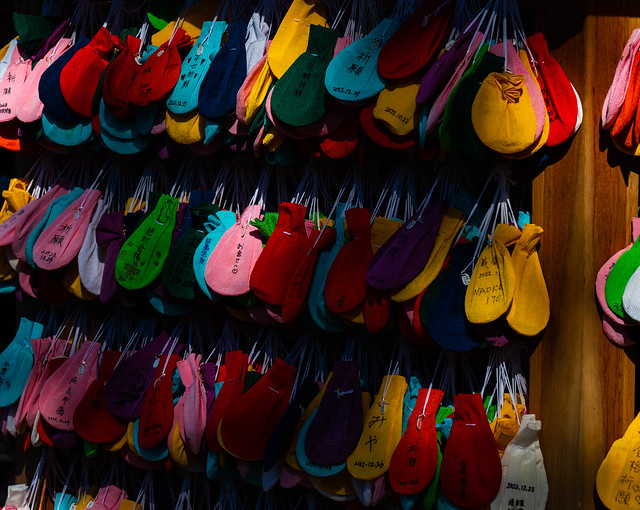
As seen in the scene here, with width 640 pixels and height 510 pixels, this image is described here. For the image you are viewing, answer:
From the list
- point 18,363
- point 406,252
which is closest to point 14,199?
point 18,363

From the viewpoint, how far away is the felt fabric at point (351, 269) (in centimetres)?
194

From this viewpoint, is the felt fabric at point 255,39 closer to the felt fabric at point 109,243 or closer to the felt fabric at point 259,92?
the felt fabric at point 259,92

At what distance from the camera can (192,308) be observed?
2244 millimetres

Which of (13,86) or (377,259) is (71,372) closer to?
(13,86)

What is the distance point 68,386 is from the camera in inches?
92.5

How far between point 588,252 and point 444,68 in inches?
20.8

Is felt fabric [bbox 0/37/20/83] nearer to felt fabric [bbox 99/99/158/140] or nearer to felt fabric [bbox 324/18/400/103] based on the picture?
felt fabric [bbox 99/99/158/140]

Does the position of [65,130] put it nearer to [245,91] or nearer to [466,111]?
[245,91]

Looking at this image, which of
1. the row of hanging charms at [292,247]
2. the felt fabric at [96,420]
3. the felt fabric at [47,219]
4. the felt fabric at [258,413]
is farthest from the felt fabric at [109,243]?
the felt fabric at [258,413]

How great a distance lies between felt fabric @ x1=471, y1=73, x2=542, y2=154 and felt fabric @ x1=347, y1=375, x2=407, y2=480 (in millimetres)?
631

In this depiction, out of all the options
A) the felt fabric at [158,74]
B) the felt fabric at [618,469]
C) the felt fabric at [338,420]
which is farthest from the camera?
the felt fabric at [158,74]

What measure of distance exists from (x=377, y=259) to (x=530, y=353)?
42 centimetres

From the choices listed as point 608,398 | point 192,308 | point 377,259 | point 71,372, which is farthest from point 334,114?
point 71,372

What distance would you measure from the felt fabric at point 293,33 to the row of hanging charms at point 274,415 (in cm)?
73
